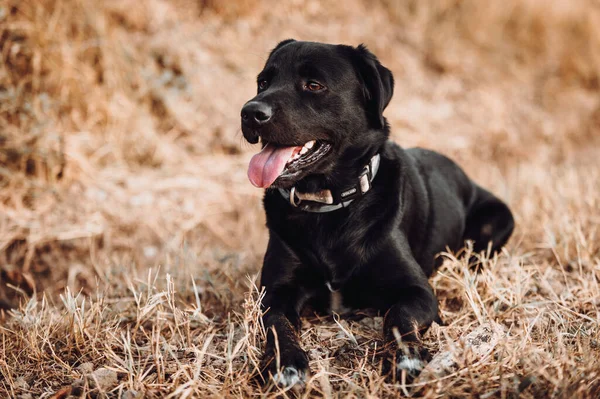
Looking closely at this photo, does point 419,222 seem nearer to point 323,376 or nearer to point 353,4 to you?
point 323,376

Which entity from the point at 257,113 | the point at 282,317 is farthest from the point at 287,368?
the point at 257,113

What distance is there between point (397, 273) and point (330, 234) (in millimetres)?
368

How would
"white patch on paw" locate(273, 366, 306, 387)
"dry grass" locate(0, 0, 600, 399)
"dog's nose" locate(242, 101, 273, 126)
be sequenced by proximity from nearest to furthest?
"white patch on paw" locate(273, 366, 306, 387) → "dry grass" locate(0, 0, 600, 399) → "dog's nose" locate(242, 101, 273, 126)

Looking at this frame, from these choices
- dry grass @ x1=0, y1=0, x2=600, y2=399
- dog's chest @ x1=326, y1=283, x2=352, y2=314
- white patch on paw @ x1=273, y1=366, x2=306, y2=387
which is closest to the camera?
white patch on paw @ x1=273, y1=366, x2=306, y2=387

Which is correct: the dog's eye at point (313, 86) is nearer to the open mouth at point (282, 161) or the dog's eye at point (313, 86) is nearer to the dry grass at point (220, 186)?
the open mouth at point (282, 161)

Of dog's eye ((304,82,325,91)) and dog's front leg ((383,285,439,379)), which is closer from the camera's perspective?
dog's front leg ((383,285,439,379))

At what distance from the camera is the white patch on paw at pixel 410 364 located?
80.1 inches

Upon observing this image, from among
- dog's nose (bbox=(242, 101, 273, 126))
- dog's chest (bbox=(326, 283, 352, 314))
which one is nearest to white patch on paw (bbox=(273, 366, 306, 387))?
dog's chest (bbox=(326, 283, 352, 314))

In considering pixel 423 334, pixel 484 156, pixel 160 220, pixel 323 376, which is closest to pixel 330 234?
pixel 423 334

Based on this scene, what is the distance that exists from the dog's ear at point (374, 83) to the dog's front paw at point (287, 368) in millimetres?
1235

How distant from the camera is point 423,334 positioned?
2398 mm

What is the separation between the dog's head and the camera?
8.15 ft

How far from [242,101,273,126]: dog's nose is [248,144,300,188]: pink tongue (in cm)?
18

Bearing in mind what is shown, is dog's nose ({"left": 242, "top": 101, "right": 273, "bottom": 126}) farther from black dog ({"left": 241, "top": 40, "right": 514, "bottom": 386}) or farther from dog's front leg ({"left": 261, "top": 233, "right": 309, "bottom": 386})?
dog's front leg ({"left": 261, "top": 233, "right": 309, "bottom": 386})
